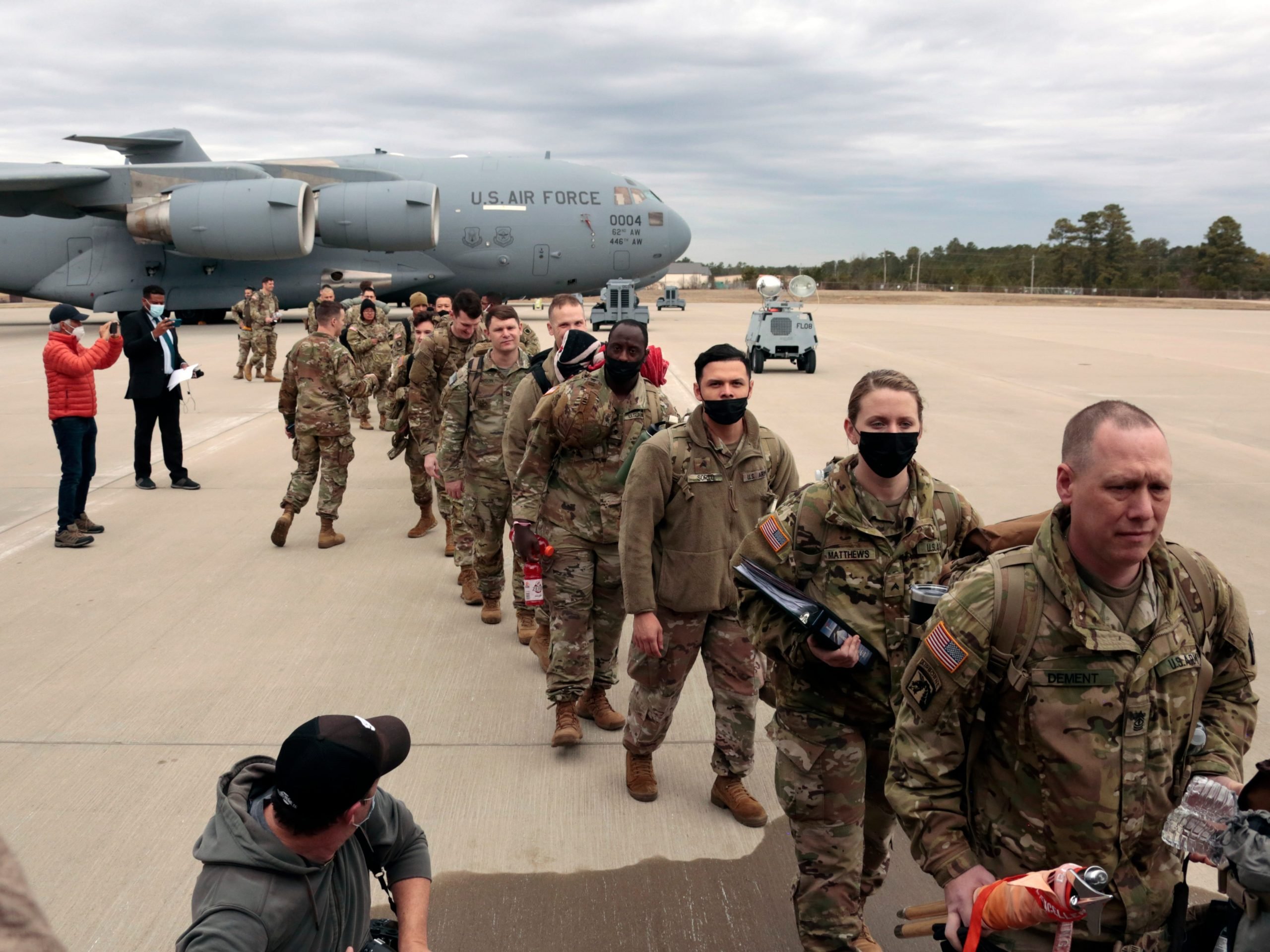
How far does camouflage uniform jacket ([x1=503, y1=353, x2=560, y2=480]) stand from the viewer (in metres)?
5.02

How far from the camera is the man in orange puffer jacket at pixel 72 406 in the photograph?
7387 mm

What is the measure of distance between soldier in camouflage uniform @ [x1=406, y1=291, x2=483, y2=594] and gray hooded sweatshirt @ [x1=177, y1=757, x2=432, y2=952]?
174 inches

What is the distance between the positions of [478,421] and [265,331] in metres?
11.8

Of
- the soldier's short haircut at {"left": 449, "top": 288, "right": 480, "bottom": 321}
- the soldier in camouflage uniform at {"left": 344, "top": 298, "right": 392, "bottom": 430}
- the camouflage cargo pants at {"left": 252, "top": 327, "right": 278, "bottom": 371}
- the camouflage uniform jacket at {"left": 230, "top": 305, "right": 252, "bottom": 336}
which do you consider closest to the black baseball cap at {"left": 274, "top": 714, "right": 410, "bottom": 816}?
the soldier's short haircut at {"left": 449, "top": 288, "right": 480, "bottom": 321}

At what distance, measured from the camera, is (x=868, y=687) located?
9.46ft

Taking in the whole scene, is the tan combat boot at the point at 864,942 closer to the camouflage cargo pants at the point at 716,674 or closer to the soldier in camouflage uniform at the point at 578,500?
the camouflage cargo pants at the point at 716,674

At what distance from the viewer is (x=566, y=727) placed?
14.9 ft

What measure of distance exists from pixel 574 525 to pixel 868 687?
1976 mm

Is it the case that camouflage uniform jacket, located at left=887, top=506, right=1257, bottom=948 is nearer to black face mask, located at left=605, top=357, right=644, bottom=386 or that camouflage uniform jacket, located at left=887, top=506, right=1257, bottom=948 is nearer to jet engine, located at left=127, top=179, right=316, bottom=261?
black face mask, located at left=605, top=357, right=644, bottom=386

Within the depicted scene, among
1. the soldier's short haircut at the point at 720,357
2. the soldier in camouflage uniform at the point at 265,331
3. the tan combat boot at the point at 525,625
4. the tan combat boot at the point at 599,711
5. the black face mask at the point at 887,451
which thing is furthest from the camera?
the soldier in camouflage uniform at the point at 265,331

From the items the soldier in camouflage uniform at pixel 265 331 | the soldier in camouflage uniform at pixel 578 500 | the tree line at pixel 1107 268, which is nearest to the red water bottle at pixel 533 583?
the soldier in camouflage uniform at pixel 578 500

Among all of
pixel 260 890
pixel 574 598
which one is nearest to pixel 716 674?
pixel 574 598

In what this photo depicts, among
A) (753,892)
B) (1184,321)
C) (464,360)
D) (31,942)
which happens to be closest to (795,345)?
(464,360)

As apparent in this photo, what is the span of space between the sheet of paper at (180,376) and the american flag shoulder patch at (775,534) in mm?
7116
